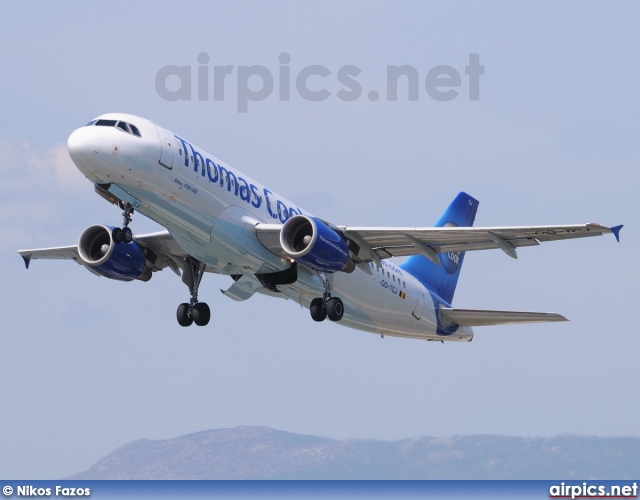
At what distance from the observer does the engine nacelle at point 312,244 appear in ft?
123

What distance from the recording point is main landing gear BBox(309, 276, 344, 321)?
132ft

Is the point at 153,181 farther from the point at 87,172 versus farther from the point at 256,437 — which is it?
the point at 256,437

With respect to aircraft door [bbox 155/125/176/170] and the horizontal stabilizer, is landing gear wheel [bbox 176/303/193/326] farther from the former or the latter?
the horizontal stabilizer

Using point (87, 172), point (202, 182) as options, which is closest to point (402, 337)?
point (202, 182)

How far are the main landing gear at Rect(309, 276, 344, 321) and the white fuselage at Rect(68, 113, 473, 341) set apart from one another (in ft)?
2.07

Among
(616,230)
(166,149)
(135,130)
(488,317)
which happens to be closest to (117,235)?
(166,149)

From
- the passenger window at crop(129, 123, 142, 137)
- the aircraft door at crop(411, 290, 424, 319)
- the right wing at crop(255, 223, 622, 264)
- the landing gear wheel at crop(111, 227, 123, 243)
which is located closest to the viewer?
the passenger window at crop(129, 123, 142, 137)

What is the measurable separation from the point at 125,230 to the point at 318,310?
8518 millimetres

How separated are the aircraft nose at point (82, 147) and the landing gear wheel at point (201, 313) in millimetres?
10388

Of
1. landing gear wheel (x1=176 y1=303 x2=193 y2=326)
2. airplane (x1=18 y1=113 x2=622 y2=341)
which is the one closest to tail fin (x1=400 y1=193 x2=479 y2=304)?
airplane (x1=18 y1=113 x2=622 y2=341)

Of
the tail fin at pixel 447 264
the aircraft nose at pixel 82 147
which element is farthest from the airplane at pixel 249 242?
the tail fin at pixel 447 264

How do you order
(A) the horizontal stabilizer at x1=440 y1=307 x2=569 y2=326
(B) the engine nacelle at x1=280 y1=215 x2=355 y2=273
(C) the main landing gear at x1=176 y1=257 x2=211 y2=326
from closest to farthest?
(B) the engine nacelle at x1=280 y1=215 x2=355 y2=273
(C) the main landing gear at x1=176 y1=257 x2=211 y2=326
(A) the horizontal stabilizer at x1=440 y1=307 x2=569 y2=326

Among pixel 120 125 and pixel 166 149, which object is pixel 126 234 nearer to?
pixel 166 149

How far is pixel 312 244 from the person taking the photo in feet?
122
